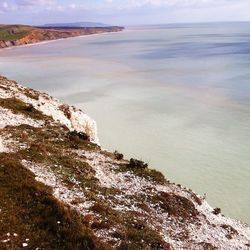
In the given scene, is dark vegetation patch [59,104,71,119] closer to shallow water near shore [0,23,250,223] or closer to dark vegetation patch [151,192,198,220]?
shallow water near shore [0,23,250,223]

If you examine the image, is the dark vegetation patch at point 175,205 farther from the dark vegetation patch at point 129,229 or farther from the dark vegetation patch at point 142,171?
the dark vegetation patch at point 129,229

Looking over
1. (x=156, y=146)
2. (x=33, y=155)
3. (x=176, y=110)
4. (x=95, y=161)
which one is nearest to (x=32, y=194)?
(x=33, y=155)

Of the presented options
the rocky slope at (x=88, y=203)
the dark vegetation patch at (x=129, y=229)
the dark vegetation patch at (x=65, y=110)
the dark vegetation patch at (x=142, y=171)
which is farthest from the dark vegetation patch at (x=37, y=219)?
the dark vegetation patch at (x=65, y=110)

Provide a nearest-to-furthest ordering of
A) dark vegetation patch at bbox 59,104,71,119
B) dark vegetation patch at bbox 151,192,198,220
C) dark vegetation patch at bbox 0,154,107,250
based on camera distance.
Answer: dark vegetation patch at bbox 0,154,107,250
dark vegetation patch at bbox 151,192,198,220
dark vegetation patch at bbox 59,104,71,119

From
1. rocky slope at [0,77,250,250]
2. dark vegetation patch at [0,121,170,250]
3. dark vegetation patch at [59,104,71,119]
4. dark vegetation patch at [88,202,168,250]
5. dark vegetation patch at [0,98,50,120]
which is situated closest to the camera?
rocky slope at [0,77,250,250]

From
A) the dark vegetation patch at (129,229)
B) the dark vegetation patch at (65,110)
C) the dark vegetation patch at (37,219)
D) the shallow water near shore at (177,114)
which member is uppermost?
the dark vegetation patch at (37,219)

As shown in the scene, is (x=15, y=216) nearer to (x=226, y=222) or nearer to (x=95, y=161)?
(x=95, y=161)

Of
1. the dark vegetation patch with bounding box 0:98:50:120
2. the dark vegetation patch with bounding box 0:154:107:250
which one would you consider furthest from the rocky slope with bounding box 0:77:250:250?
the dark vegetation patch with bounding box 0:98:50:120
